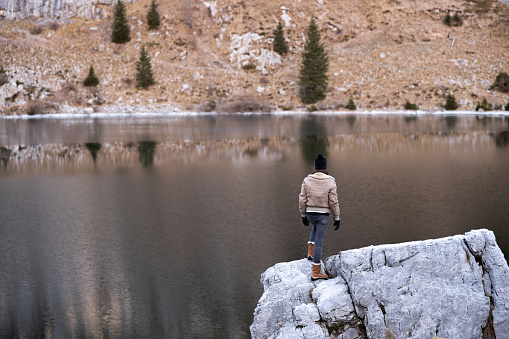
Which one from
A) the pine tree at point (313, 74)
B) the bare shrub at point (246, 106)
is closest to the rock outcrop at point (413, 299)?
the bare shrub at point (246, 106)

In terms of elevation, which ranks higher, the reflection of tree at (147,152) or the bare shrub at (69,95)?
the bare shrub at (69,95)

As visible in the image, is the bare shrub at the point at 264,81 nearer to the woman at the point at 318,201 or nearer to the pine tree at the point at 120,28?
the pine tree at the point at 120,28

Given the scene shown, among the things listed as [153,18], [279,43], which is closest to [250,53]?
[279,43]

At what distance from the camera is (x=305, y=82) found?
91875 millimetres

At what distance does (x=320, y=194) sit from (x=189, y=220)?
9548 millimetres

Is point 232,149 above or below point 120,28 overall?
below

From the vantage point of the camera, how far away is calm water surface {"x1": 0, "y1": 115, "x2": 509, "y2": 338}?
12297mm

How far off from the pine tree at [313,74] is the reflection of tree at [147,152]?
52.7m

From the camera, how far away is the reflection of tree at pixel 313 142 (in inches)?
1401

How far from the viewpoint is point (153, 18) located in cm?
10894

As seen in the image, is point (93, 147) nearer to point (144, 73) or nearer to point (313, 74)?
point (313, 74)

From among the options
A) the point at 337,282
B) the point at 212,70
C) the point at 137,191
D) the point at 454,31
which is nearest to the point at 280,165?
the point at 137,191

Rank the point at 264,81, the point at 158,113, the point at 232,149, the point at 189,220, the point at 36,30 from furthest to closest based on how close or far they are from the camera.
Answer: the point at 36,30 < the point at 264,81 < the point at 158,113 < the point at 232,149 < the point at 189,220

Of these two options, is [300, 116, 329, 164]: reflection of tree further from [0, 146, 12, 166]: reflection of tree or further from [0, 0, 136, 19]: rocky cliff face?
[0, 0, 136, 19]: rocky cliff face
